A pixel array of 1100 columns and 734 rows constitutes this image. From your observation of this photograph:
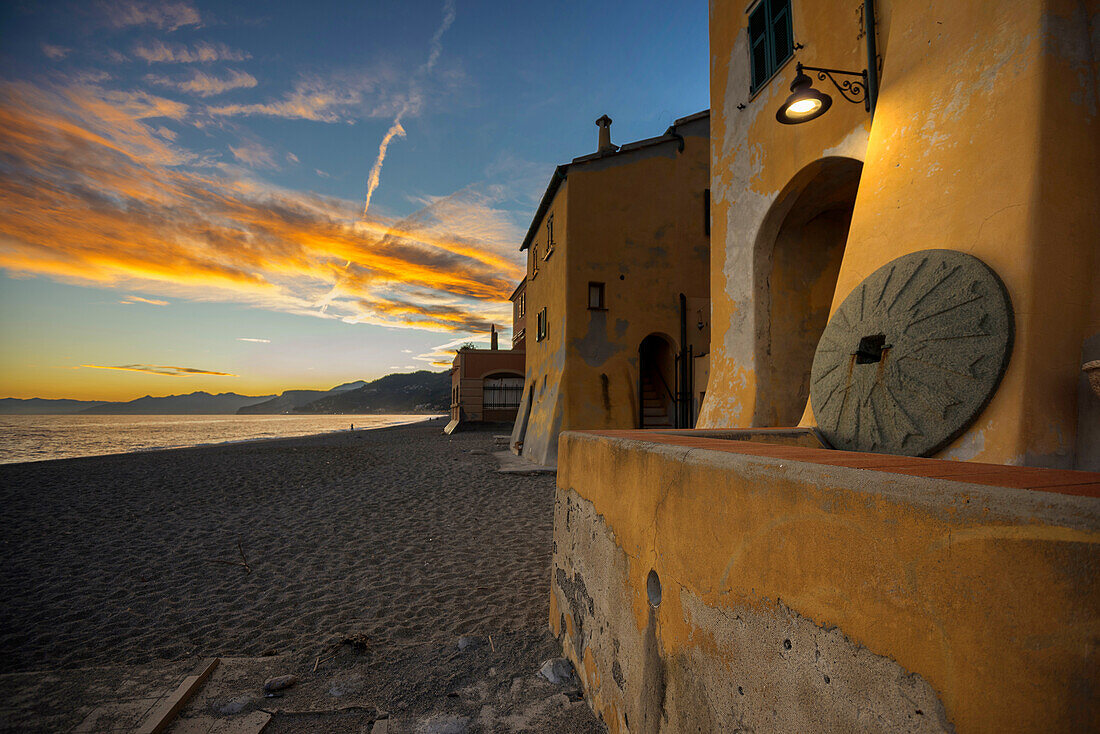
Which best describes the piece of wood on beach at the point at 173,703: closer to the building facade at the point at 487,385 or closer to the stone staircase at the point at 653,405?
the stone staircase at the point at 653,405

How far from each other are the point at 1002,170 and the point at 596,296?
30.3ft

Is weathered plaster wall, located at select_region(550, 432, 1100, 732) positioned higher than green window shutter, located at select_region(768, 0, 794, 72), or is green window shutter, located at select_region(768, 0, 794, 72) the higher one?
green window shutter, located at select_region(768, 0, 794, 72)

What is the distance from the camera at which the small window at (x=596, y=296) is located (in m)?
12.1

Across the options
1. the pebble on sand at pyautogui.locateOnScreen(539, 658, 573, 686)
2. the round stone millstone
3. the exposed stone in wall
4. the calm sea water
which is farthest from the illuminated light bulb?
the calm sea water

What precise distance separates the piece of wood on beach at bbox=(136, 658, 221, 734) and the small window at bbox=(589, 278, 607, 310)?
33.3ft

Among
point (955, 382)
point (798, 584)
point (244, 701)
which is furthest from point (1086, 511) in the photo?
point (244, 701)

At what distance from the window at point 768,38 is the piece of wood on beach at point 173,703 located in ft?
26.5

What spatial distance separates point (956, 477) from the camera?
1.08m

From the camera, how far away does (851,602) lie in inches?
42.4

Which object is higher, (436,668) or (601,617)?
(601,617)

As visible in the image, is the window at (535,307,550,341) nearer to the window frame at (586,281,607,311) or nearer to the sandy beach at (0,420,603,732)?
the window frame at (586,281,607,311)

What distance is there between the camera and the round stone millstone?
2902 mm

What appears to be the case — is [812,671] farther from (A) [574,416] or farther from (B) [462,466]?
(B) [462,466]

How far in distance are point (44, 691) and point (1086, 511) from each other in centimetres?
470
